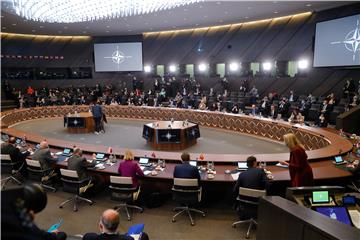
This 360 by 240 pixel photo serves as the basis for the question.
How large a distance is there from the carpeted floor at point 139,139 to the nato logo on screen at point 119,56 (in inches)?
380

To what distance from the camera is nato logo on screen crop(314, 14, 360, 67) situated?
1380 centimetres

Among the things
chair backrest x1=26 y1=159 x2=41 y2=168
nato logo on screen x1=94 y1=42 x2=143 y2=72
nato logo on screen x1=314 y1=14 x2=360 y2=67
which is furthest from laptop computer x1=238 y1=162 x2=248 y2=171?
nato logo on screen x1=94 y1=42 x2=143 y2=72

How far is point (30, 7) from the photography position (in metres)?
10.2

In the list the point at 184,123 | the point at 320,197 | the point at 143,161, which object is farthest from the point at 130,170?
the point at 184,123

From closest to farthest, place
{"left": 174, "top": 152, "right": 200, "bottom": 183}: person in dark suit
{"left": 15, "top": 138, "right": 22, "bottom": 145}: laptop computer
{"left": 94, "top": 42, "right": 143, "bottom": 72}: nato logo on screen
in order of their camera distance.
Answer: {"left": 174, "top": 152, "right": 200, "bottom": 183}: person in dark suit → {"left": 15, "top": 138, "right": 22, "bottom": 145}: laptop computer → {"left": 94, "top": 42, "right": 143, "bottom": 72}: nato logo on screen

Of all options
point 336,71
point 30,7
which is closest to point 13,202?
point 30,7

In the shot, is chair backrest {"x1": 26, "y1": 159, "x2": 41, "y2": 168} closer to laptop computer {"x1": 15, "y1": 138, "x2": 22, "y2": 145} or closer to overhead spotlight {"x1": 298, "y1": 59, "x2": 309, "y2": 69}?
laptop computer {"x1": 15, "y1": 138, "x2": 22, "y2": 145}

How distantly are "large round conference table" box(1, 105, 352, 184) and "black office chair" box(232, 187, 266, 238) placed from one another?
71cm

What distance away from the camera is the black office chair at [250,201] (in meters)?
4.60

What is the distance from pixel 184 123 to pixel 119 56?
15161 millimetres

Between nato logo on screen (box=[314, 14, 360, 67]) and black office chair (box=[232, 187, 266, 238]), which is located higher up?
nato logo on screen (box=[314, 14, 360, 67])

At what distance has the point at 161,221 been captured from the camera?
17.0ft

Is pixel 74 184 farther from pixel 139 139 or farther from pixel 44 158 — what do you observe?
pixel 139 139

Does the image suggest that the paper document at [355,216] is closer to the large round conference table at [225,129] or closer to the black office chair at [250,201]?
the black office chair at [250,201]
